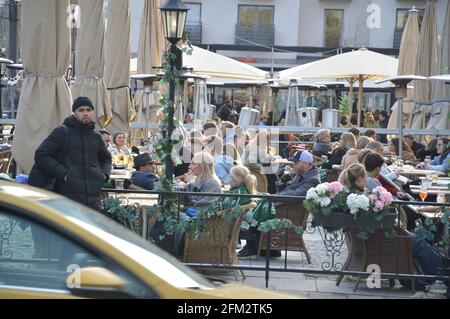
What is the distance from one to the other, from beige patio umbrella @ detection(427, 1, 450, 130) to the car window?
15397 mm

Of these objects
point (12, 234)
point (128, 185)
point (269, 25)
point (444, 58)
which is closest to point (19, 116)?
point (128, 185)

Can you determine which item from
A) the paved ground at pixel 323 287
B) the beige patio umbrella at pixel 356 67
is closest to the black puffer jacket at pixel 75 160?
the paved ground at pixel 323 287

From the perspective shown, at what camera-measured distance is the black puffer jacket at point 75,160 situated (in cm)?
874

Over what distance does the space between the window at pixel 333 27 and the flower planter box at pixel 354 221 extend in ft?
146

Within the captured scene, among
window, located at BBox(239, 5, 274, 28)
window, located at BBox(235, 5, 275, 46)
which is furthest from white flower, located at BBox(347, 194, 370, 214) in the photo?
window, located at BBox(239, 5, 274, 28)

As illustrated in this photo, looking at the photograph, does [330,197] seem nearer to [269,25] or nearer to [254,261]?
[254,261]

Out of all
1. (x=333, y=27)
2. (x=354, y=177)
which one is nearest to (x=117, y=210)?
(x=354, y=177)

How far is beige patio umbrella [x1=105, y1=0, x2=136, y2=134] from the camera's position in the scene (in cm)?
1552

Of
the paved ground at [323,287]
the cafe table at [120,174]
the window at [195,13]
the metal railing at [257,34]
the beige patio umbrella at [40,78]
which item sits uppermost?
the window at [195,13]

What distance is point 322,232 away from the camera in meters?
9.67

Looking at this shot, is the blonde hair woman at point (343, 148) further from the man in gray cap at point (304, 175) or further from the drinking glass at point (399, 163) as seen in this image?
the man in gray cap at point (304, 175)

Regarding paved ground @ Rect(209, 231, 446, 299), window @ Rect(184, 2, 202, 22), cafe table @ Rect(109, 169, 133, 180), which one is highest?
window @ Rect(184, 2, 202, 22)

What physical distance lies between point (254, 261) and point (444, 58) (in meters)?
10.6

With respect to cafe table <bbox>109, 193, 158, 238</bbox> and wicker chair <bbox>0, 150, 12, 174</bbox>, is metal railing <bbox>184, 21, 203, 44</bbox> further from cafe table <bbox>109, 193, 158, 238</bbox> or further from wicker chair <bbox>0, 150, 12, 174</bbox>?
cafe table <bbox>109, 193, 158, 238</bbox>
